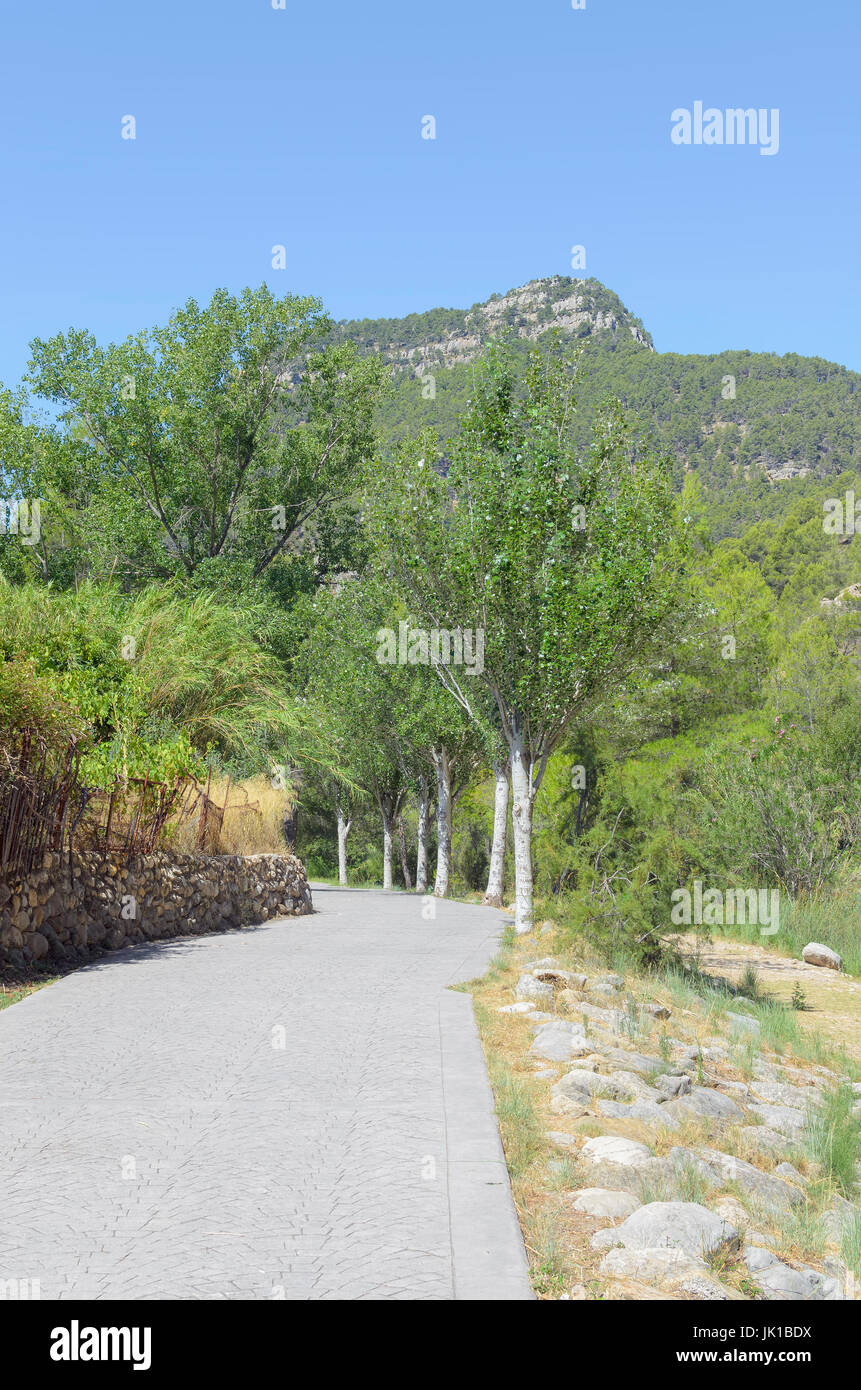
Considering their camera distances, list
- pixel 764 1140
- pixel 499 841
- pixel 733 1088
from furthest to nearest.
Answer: pixel 499 841 < pixel 733 1088 < pixel 764 1140

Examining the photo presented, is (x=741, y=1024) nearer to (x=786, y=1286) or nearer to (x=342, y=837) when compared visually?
(x=786, y=1286)

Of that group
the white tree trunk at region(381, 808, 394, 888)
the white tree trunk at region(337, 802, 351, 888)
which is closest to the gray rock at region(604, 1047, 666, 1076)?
the white tree trunk at region(381, 808, 394, 888)

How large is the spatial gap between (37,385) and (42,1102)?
93.2ft

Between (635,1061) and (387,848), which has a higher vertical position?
(635,1061)

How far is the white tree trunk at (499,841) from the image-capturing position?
22.9 m

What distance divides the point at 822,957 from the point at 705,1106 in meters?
11.6

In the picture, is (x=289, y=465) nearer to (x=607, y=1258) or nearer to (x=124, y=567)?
(x=124, y=567)

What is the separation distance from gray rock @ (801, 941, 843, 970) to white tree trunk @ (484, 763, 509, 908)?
7023mm

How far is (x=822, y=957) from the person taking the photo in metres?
17.9

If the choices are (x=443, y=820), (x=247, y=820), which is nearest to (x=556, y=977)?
(x=247, y=820)

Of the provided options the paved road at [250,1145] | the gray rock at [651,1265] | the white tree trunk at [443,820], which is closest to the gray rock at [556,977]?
the paved road at [250,1145]

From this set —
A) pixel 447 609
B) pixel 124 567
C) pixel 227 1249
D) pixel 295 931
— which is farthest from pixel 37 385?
pixel 227 1249

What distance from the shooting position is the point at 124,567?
2978cm

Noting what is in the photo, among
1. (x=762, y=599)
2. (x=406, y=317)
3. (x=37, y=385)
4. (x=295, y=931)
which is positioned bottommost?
(x=295, y=931)
